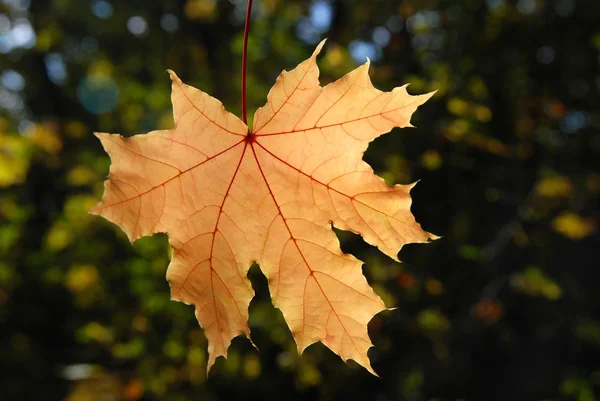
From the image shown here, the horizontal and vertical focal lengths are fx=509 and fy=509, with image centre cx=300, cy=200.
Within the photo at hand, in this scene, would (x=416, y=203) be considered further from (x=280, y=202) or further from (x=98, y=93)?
(x=98, y=93)

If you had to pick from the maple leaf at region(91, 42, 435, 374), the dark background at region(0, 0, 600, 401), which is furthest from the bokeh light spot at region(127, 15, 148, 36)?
the maple leaf at region(91, 42, 435, 374)

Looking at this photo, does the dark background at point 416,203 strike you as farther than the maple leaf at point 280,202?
Yes

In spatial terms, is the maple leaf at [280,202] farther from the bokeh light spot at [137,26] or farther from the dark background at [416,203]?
the bokeh light spot at [137,26]

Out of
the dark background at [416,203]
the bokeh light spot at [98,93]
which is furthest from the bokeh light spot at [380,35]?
the bokeh light spot at [98,93]

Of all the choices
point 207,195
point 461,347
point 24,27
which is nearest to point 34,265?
point 24,27

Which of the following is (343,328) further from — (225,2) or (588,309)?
(588,309)
